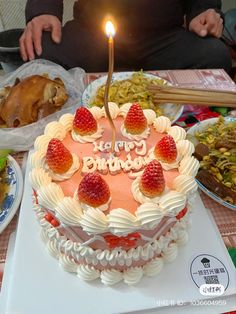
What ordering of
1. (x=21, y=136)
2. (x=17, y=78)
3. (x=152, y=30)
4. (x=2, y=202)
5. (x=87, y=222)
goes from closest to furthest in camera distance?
1. (x=87, y=222)
2. (x=2, y=202)
3. (x=21, y=136)
4. (x=17, y=78)
5. (x=152, y=30)

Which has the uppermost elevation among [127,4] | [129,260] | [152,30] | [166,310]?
[127,4]

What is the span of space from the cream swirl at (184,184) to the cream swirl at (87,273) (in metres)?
0.30

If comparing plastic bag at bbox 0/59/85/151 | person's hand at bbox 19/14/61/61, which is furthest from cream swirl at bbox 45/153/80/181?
person's hand at bbox 19/14/61/61

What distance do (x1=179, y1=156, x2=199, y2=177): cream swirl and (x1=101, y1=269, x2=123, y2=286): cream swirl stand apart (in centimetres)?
31

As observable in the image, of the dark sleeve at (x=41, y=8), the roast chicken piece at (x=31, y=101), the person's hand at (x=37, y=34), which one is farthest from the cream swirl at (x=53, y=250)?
the dark sleeve at (x=41, y=8)

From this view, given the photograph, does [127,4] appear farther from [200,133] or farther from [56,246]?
[56,246]

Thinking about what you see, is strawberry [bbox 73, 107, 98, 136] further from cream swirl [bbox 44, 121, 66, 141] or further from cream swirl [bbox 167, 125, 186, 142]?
cream swirl [bbox 167, 125, 186, 142]

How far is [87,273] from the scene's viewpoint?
2.66 feet

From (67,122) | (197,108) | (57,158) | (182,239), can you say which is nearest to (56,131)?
(67,122)

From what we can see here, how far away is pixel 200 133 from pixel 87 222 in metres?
0.68

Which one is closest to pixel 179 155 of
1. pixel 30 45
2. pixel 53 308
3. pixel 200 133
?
pixel 200 133

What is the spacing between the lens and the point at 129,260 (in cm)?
78

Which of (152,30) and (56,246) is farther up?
(152,30)

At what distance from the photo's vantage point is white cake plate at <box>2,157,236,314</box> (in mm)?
761
